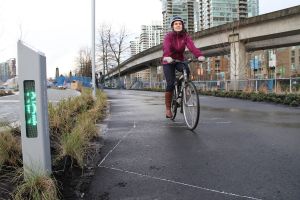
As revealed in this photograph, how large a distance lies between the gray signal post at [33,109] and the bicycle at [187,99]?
3869mm

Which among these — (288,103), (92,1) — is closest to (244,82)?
(288,103)

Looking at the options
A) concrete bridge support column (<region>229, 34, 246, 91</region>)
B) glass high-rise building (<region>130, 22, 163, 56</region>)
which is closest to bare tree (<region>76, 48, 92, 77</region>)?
glass high-rise building (<region>130, 22, 163, 56</region>)

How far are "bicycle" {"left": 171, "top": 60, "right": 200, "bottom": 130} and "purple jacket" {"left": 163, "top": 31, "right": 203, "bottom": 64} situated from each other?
29 cm

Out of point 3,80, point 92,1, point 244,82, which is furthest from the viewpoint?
point 3,80

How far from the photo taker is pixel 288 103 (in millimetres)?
14586

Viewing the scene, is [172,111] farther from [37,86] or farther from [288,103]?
[288,103]

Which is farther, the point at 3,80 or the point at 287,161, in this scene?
the point at 3,80

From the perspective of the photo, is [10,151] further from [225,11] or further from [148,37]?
[148,37]

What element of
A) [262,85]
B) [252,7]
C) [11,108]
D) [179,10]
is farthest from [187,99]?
[179,10]

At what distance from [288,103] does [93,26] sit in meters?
8.55

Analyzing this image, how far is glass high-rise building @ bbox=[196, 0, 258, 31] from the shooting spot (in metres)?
44.3

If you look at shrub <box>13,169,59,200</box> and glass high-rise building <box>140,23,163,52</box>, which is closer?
shrub <box>13,169,59,200</box>

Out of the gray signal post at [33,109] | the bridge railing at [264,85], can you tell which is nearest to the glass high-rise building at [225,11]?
the bridge railing at [264,85]

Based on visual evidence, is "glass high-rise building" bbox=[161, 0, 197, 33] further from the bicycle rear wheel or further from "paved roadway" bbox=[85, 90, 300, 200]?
"paved roadway" bbox=[85, 90, 300, 200]
